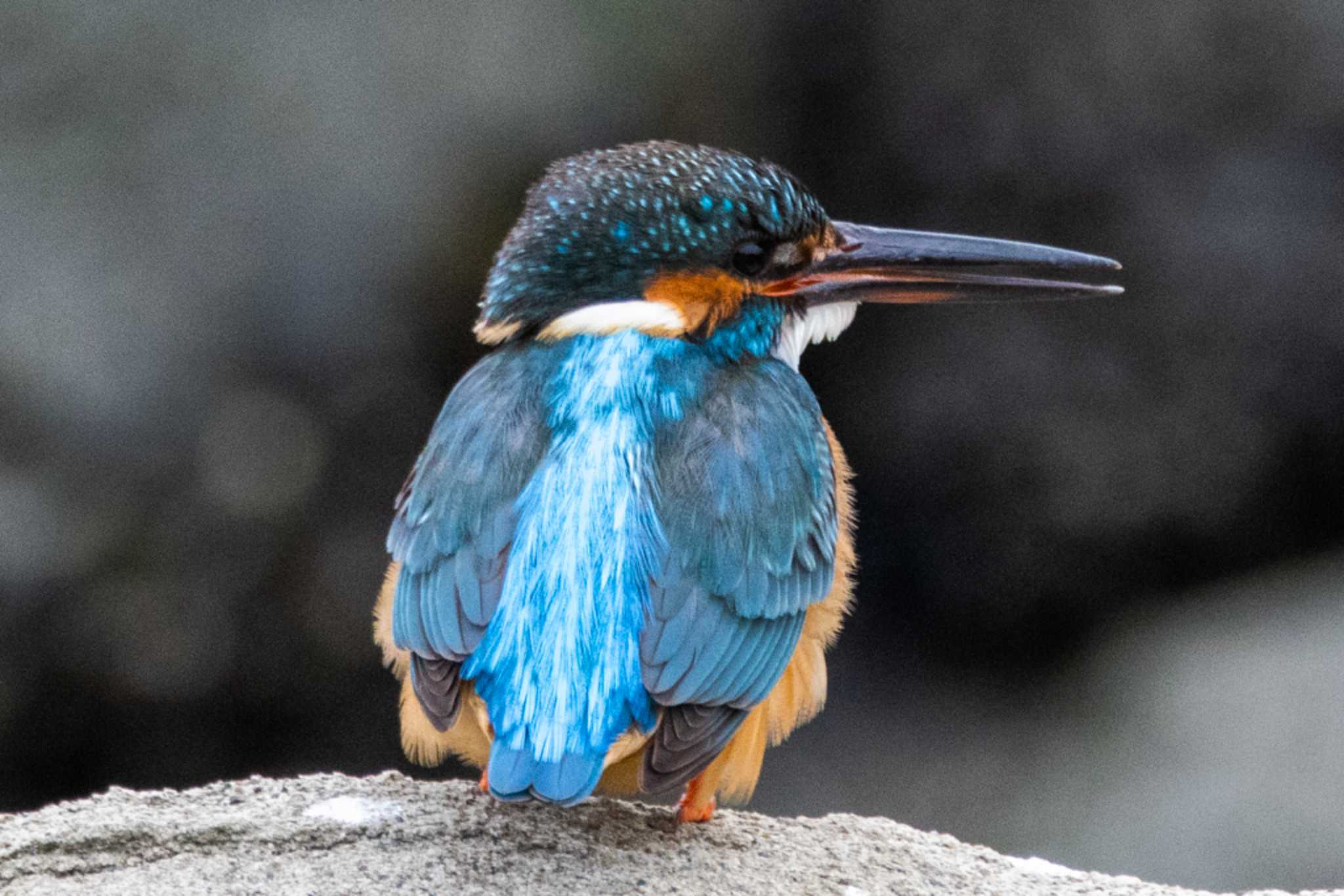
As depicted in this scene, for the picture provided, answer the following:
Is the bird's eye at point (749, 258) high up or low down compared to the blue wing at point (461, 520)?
up

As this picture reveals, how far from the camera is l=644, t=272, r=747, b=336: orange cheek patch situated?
134 inches

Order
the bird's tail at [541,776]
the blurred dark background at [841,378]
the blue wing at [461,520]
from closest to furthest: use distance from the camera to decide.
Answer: the bird's tail at [541,776]
the blue wing at [461,520]
the blurred dark background at [841,378]

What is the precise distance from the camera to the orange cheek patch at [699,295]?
341 cm

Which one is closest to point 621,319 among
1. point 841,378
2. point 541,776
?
Answer: point 541,776

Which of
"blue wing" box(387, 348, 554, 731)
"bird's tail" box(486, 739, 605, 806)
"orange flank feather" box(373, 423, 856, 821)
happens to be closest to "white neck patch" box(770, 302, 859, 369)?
"orange flank feather" box(373, 423, 856, 821)

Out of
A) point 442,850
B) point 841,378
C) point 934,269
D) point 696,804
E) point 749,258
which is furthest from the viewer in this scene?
point 841,378

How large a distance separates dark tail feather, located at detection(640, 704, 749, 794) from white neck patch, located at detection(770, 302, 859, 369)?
986 millimetres

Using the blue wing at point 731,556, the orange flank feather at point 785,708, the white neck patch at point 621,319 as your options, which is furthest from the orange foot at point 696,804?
the white neck patch at point 621,319

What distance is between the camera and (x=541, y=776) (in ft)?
8.79

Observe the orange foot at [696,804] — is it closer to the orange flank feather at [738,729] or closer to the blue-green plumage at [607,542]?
the orange flank feather at [738,729]

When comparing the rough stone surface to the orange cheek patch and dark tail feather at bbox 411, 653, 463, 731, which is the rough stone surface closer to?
dark tail feather at bbox 411, 653, 463, 731

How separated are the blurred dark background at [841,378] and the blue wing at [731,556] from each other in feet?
8.40

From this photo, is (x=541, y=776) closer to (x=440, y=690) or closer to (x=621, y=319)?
(x=440, y=690)

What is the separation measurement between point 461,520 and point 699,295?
758 millimetres
